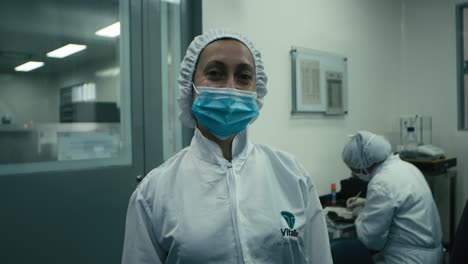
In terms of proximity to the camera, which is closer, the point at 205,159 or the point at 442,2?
the point at 205,159

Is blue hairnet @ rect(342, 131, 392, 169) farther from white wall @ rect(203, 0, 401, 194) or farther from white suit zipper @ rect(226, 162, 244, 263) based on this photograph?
white suit zipper @ rect(226, 162, 244, 263)

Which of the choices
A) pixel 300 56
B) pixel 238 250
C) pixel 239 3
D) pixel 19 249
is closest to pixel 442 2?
pixel 300 56

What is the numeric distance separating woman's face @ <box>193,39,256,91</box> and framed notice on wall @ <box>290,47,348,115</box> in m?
1.51

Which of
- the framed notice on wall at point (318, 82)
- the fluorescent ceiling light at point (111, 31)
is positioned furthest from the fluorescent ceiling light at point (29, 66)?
the framed notice on wall at point (318, 82)

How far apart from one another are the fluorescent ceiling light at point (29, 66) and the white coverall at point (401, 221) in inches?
70.5

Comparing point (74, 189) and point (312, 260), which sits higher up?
point (74, 189)

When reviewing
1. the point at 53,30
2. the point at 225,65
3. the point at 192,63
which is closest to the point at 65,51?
the point at 53,30

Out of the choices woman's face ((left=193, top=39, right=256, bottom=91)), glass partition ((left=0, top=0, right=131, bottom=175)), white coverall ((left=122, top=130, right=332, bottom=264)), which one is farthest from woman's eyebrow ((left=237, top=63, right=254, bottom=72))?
glass partition ((left=0, top=0, right=131, bottom=175))

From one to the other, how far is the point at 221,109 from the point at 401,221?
1462mm

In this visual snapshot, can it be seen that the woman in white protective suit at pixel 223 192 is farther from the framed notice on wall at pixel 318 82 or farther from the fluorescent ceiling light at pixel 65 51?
the framed notice on wall at pixel 318 82

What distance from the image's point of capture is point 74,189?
1574 millimetres

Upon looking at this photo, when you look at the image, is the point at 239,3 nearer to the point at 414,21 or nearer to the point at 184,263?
the point at 184,263

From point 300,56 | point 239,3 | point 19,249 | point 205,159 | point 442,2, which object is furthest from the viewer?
point 442,2

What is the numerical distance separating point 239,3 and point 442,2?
2244 mm
